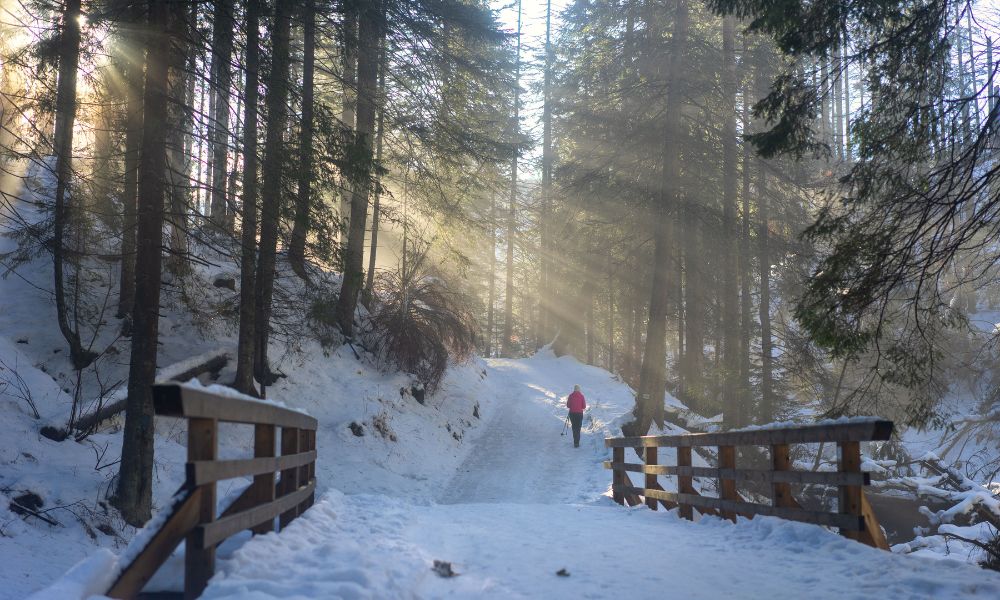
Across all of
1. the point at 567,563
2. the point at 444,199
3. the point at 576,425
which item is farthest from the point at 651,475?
the point at 576,425

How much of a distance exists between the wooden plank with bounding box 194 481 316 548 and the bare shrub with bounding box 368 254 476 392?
14157 millimetres

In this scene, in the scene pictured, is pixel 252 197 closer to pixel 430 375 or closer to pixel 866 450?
pixel 430 375

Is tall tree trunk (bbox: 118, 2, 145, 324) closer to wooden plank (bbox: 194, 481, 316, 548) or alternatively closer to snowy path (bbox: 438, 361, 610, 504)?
wooden plank (bbox: 194, 481, 316, 548)

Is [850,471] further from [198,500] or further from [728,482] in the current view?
[198,500]

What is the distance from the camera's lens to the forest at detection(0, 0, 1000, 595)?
299 inches

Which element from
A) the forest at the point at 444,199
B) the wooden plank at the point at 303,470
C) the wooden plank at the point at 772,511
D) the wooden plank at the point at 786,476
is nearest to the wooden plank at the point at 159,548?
the wooden plank at the point at 303,470

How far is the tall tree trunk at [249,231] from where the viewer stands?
10289 mm

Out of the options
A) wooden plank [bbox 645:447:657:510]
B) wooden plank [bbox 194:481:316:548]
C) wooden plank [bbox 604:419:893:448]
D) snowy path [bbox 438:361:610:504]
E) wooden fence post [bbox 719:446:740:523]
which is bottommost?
snowy path [bbox 438:361:610:504]

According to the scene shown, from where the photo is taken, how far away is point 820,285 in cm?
718

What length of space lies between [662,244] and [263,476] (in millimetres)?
16831

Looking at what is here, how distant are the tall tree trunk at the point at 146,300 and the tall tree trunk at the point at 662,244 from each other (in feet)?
Answer: 45.2

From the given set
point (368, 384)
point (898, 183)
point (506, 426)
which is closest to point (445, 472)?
point (368, 384)

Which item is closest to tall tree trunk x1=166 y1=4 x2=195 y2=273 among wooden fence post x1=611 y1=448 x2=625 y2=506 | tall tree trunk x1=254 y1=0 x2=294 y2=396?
tall tree trunk x1=254 y1=0 x2=294 y2=396

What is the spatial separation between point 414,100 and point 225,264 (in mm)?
7241
